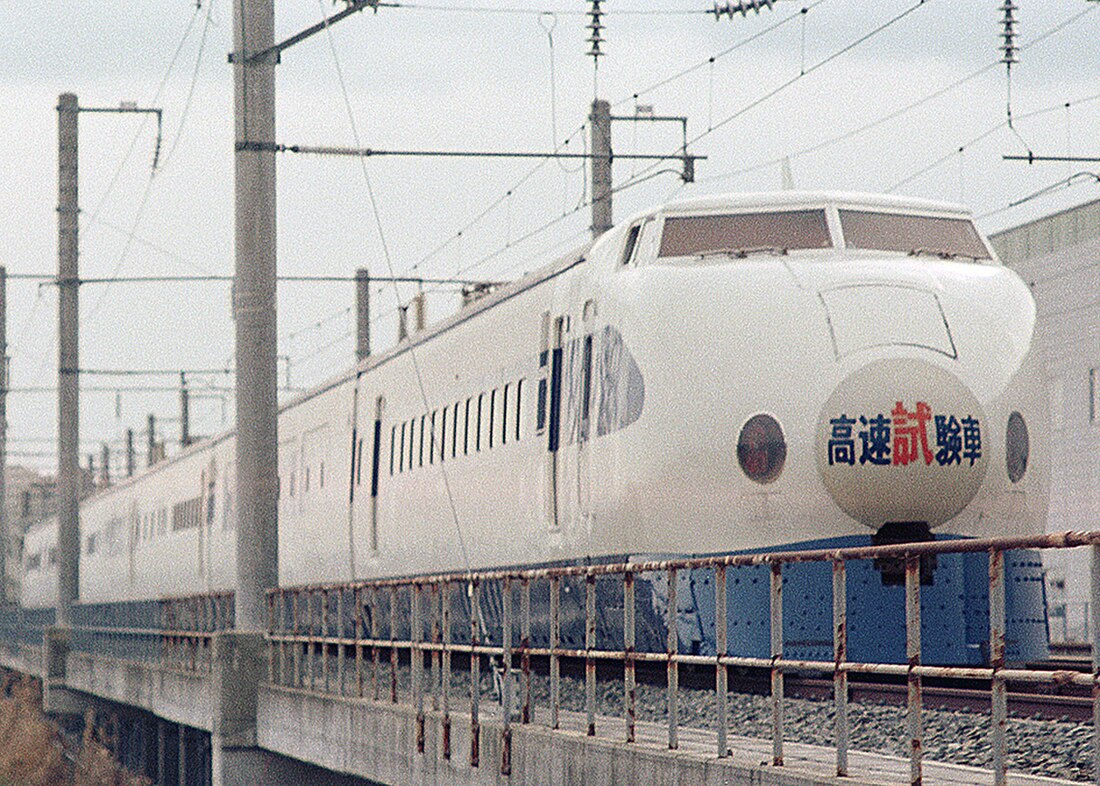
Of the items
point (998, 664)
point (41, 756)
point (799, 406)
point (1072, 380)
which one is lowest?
point (41, 756)

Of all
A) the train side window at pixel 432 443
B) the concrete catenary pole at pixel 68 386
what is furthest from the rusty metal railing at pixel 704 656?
the concrete catenary pole at pixel 68 386

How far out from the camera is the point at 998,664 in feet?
24.8

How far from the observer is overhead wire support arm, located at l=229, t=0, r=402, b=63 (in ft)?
67.7

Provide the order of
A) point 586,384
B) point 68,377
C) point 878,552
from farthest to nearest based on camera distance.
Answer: point 68,377 → point 586,384 → point 878,552

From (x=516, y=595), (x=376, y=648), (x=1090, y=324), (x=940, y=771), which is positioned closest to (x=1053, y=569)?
(x=1090, y=324)

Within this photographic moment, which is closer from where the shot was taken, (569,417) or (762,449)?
(762,449)

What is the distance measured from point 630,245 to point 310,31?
627cm

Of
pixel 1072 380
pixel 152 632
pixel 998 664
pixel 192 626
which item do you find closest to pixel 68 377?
pixel 152 632

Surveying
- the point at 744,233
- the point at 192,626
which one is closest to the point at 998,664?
the point at 744,233

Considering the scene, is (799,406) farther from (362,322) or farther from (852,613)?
(362,322)

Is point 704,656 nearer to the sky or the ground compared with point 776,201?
nearer to the ground

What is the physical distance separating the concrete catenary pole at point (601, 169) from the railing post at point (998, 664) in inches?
803

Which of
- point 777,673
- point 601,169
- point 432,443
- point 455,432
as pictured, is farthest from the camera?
point 601,169

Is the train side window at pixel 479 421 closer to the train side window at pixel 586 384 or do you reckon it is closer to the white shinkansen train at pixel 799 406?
the white shinkansen train at pixel 799 406
